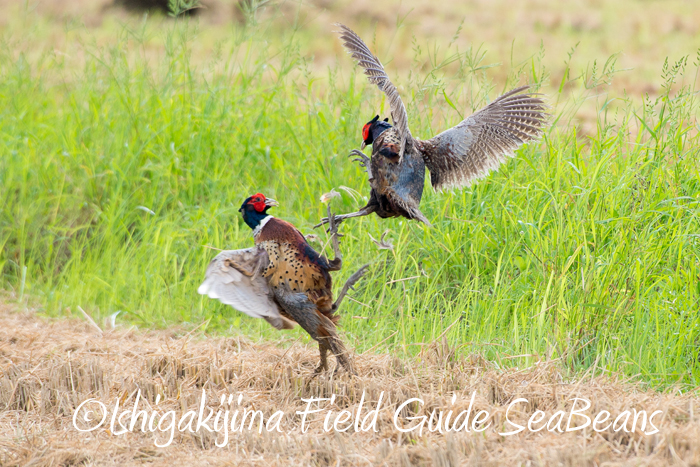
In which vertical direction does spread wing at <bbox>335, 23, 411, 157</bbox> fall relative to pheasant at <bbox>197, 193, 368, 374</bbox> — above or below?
above

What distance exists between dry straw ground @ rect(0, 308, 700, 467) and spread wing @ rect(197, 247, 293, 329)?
0.47 metres

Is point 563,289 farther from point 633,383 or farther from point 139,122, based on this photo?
point 139,122

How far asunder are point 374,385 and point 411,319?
0.97m

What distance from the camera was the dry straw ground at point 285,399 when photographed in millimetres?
2771

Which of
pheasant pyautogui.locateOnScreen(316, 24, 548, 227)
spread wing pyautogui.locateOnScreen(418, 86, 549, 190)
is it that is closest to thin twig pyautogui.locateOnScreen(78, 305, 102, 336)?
pheasant pyautogui.locateOnScreen(316, 24, 548, 227)

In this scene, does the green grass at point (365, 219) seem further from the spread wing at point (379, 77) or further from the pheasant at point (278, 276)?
the spread wing at point (379, 77)

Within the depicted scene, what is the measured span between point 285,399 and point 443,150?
5.32ft

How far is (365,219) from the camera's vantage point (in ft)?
16.7

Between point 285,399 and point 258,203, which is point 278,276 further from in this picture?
point 285,399

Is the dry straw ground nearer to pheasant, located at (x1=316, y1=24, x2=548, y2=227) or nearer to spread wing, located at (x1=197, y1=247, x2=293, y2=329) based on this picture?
spread wing, located at (x1=197, y1=247, x2=293, y2=329)

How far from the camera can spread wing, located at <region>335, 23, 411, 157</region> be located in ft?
10.9

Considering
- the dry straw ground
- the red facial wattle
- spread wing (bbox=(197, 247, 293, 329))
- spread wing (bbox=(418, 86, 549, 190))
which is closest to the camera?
the dry straw ground

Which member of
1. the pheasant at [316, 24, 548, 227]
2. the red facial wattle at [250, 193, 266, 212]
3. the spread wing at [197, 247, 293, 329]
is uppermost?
the pheasant at [316, 24, 548, 227]

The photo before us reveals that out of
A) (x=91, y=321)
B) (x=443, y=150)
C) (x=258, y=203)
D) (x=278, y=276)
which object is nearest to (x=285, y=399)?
(x=278, y=276)
